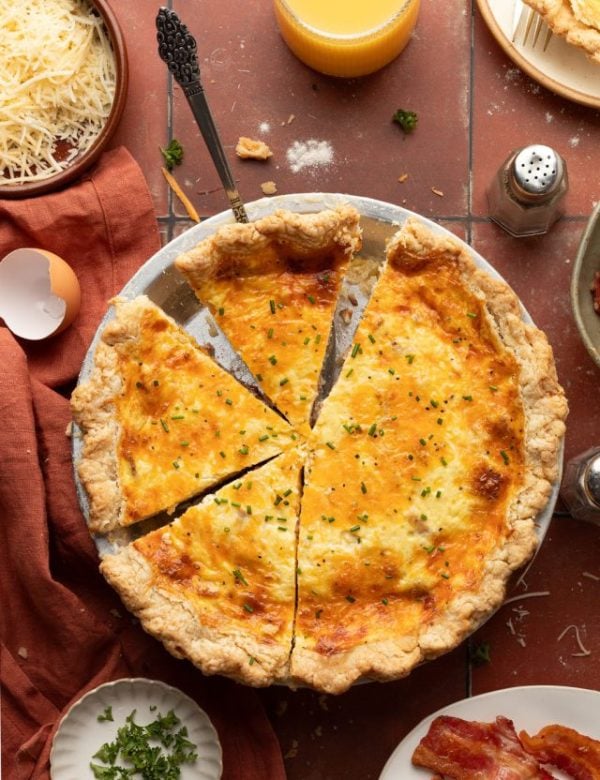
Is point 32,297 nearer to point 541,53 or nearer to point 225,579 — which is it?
point 225,579

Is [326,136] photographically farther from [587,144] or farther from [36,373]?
[36,373]

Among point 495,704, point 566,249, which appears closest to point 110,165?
point 566,249

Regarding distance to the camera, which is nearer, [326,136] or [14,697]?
[14,697]

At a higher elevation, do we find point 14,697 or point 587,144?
point 587,144

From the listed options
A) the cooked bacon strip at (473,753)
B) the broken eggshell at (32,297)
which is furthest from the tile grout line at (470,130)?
the cooked bacon strip at (473,753)

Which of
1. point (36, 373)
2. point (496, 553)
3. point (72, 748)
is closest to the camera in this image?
point (496, 553)

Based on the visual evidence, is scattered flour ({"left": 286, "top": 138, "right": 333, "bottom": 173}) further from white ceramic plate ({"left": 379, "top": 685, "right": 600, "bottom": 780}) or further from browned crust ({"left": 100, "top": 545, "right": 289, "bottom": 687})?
white ceramic plate ({"left": 379, "top": 685, "right": 600, "bottom": 780})

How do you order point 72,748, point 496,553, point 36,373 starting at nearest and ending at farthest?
1. point 496,553
2. point 72,748
3. point 36,373
